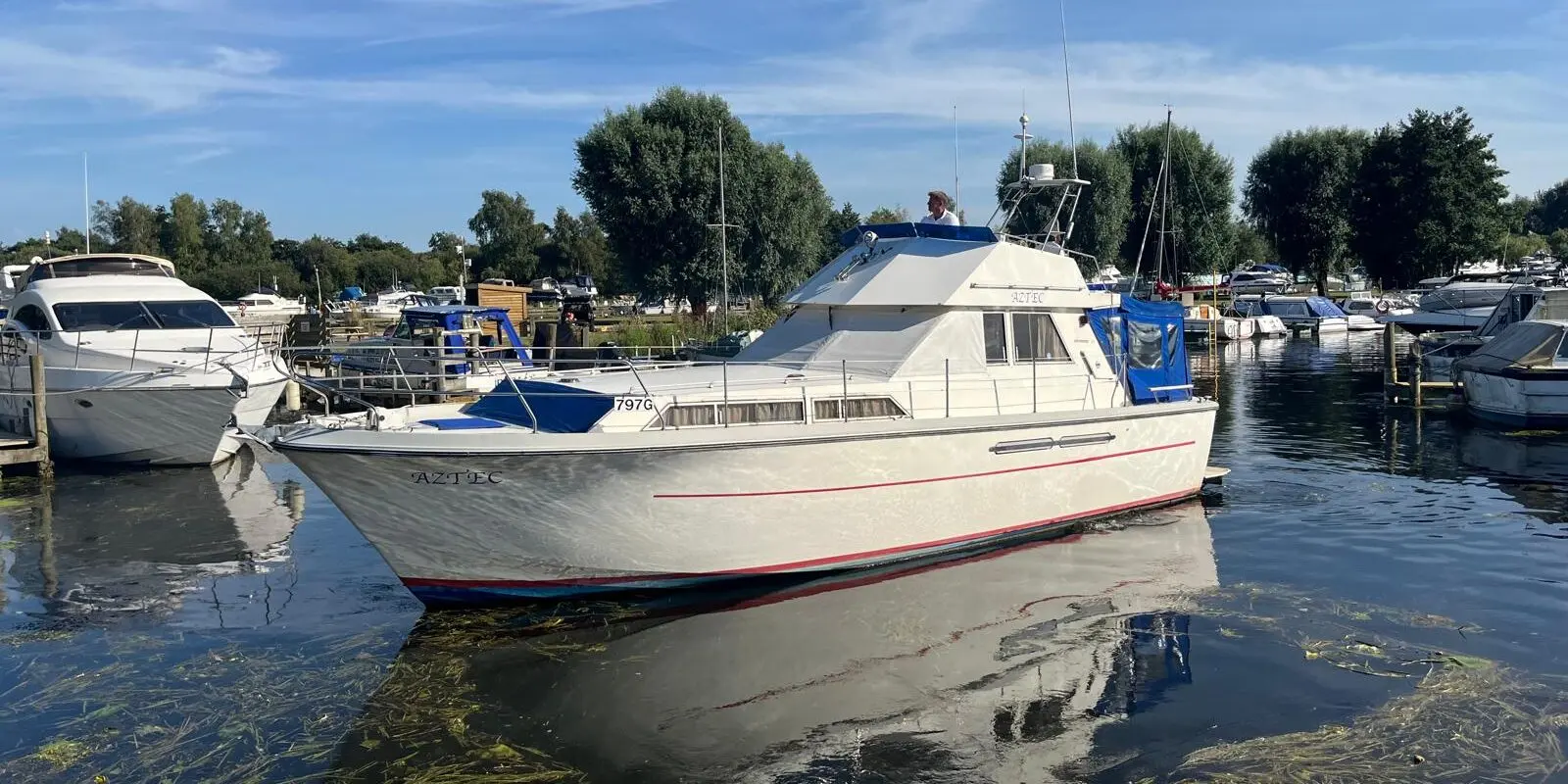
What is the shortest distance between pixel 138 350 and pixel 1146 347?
51.6 ft

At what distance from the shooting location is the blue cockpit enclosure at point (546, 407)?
10039 millimetres

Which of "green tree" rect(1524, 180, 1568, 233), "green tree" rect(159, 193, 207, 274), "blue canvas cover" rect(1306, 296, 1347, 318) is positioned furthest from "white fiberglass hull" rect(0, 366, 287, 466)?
"green tree" rect(1524, 180, 1568, 233)

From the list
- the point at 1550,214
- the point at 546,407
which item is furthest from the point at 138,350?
the point at 1550,214

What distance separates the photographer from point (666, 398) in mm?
10391

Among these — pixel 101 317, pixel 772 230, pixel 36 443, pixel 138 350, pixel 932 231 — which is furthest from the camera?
pixel 772 230

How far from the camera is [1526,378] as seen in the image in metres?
19.6

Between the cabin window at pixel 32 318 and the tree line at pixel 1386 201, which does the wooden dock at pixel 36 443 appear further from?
the tree line at pixel 1386 201

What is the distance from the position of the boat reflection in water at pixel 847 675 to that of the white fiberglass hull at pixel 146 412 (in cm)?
1009

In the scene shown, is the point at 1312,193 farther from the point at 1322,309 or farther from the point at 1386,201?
the point at 1322,309

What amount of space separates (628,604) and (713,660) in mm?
1561

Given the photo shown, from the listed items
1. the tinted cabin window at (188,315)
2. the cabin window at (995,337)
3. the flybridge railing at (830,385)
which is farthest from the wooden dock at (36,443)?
the cabin window at (995,337)

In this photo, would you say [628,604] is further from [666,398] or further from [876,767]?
[876,767]

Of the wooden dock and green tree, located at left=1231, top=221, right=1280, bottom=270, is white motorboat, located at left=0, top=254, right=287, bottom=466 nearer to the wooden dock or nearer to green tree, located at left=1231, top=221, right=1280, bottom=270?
the wooden dock

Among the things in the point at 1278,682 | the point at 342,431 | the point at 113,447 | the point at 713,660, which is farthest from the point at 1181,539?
the point at 113,447
